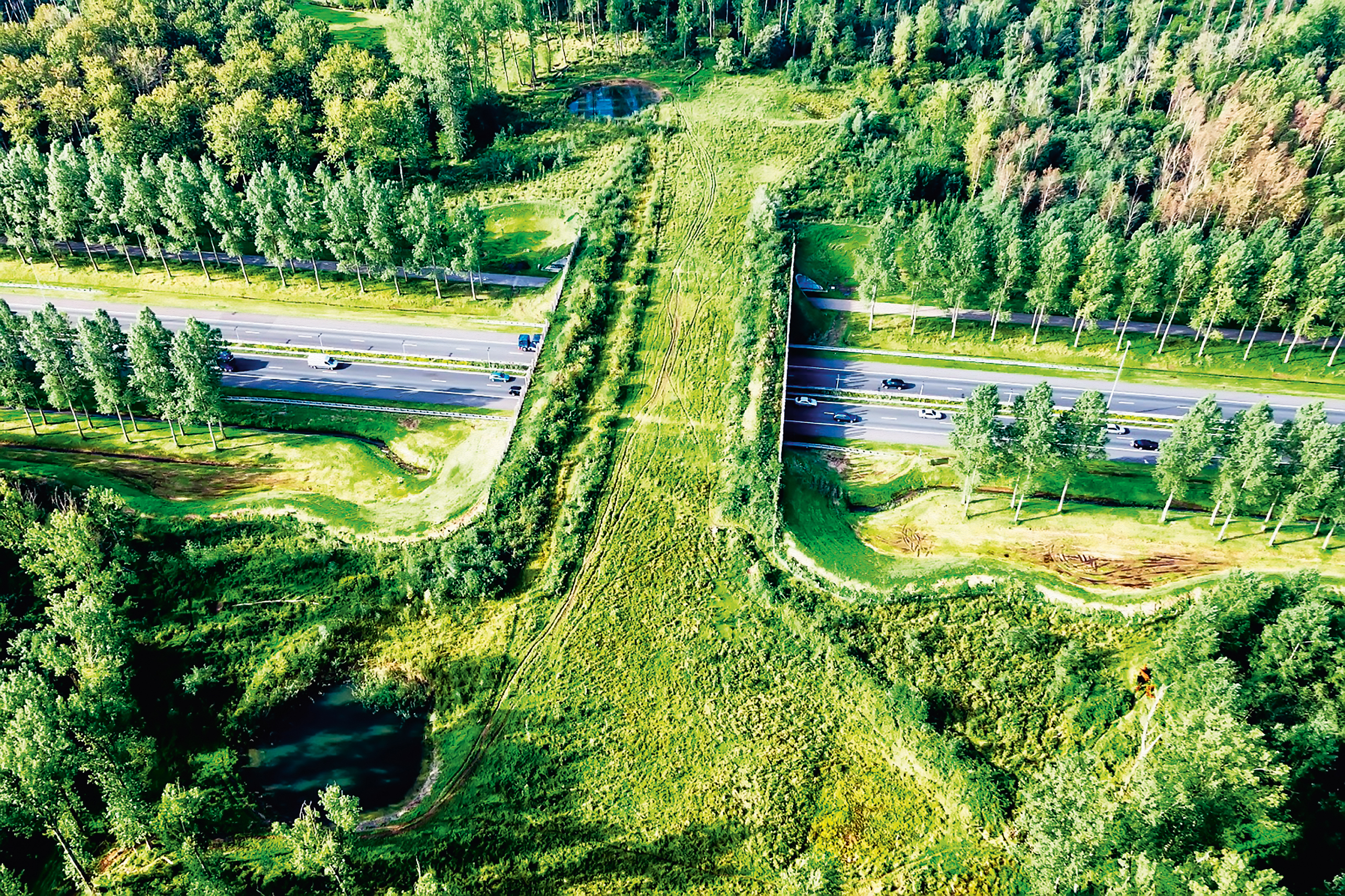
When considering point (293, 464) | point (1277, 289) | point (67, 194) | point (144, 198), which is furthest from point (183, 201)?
point (1277, 289)

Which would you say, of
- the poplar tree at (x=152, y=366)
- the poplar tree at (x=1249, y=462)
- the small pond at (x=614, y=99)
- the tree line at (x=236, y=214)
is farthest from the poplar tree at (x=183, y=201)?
the poplar tree at (x=1249, y=462)

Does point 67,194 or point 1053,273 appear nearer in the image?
point 1053,273

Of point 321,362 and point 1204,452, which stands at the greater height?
point 1204,452

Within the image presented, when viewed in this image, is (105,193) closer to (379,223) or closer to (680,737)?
(379,223)

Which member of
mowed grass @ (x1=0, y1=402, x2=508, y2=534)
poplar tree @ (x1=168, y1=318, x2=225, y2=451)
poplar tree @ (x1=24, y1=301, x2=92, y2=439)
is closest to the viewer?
mowed grass @ (x1=0, y1=402, x2=508, y2=534)

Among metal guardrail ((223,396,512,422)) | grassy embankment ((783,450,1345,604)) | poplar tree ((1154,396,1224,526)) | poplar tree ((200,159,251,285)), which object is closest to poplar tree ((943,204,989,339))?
grassy embankment ((783,450,1345,604))

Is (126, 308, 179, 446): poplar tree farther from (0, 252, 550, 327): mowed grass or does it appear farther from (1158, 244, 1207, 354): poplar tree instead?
(1158, 244, 1207, 354): poplar tree

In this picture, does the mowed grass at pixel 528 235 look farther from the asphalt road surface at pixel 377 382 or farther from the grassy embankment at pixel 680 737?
the grassy embankment at pixel 680 737
